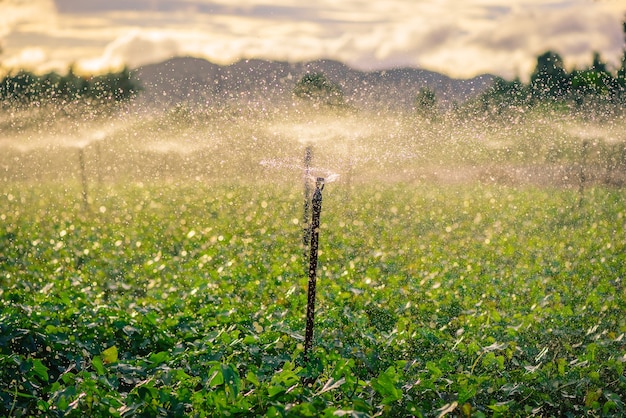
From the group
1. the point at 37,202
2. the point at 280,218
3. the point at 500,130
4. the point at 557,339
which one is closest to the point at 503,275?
the point at 557,339

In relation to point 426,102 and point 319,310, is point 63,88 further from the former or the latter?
point 319,310

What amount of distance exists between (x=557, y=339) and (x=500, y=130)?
18.4 m

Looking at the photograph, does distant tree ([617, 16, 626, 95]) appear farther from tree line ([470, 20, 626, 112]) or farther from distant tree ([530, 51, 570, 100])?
distant tree ([530, 51, 570, 100])

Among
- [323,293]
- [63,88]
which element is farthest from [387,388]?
[63,88]

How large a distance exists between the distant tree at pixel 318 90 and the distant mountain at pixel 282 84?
0.57ft

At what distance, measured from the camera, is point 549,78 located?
80.1 feet

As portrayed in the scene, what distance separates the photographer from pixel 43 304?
4.30 meters

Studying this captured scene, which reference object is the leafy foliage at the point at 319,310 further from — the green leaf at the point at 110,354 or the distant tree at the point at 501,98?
the distant tree at the point at 501,98

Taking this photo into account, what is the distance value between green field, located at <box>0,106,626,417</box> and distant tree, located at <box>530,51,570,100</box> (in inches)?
256

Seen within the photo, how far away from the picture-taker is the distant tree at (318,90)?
674 inches

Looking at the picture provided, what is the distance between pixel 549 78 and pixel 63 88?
1852 centimetres

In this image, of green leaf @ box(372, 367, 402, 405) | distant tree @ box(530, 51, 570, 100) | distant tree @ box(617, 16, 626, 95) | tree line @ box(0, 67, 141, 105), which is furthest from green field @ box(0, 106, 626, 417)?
tree line @ box(0, 67, 141, 105)


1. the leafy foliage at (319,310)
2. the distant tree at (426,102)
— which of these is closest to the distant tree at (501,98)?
the distant tree at (426,102)

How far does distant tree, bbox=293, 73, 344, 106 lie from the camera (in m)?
17.1
